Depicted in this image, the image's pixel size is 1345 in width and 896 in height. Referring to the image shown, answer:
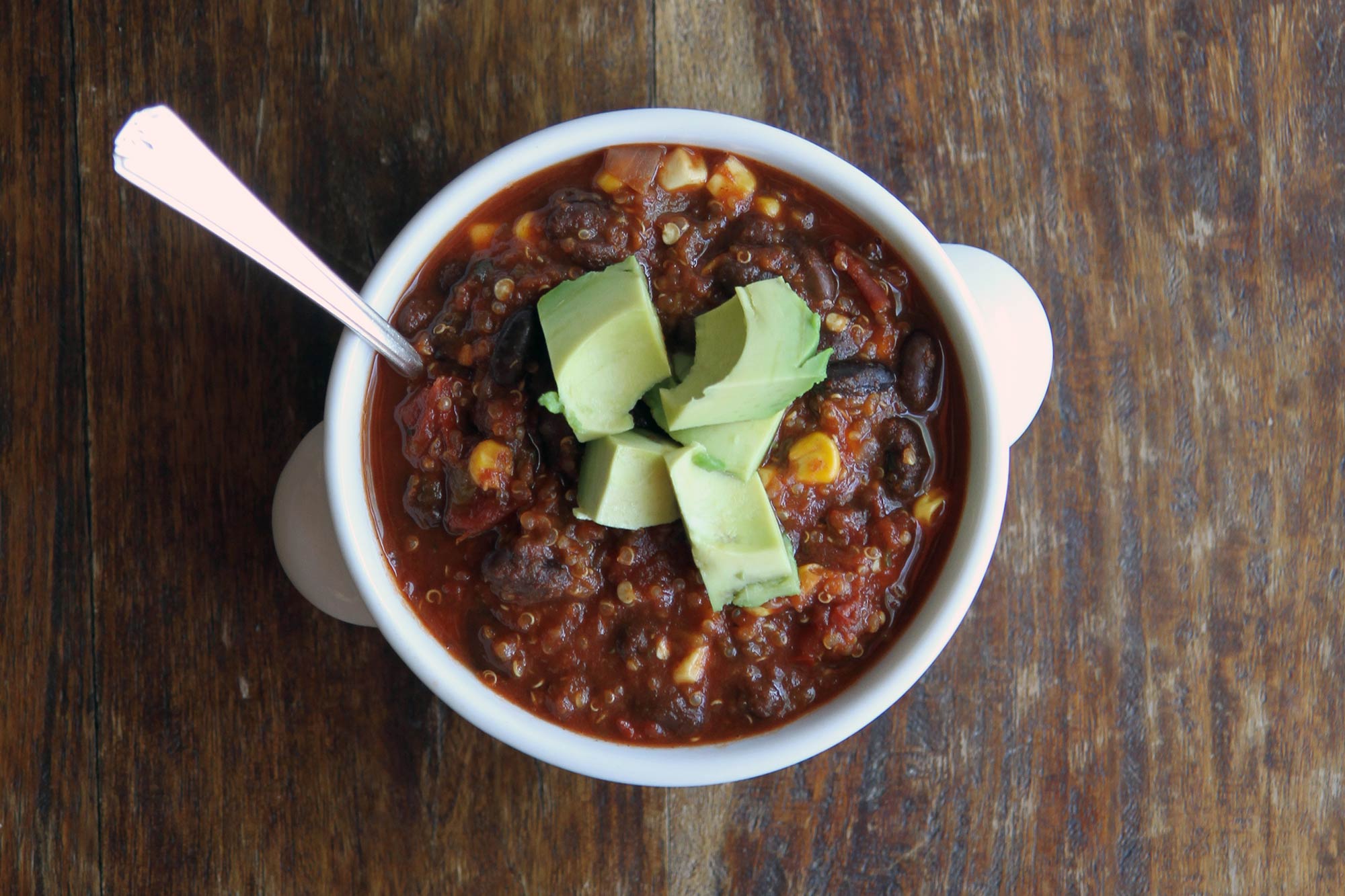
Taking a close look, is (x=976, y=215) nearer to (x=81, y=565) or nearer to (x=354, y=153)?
(x=354, y=153)

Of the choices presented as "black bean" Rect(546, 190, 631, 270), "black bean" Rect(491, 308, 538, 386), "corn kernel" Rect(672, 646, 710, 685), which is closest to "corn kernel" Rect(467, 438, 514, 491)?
"black bean" Rect(491, 308, 538, 386)

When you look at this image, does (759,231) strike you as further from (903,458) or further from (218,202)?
(218,202)

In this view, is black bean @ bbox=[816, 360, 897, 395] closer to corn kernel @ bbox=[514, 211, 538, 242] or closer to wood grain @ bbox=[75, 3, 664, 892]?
corn kernel @ bbox=[514, 211, 538, 242]

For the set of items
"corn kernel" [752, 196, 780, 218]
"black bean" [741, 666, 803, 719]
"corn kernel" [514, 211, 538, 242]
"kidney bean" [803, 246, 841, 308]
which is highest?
"corn kernel" [752, 196, 780, 218]

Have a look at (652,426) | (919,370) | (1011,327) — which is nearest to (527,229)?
(652,426)

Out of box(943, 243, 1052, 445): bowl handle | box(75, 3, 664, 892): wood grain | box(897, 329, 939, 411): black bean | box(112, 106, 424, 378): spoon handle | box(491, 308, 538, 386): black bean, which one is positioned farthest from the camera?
box(75, 3, 664, 892): wood grain

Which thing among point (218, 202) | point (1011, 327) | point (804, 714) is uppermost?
point (218, 202)

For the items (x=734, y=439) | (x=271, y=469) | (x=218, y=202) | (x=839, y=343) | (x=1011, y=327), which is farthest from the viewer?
(x=271, y=469)
